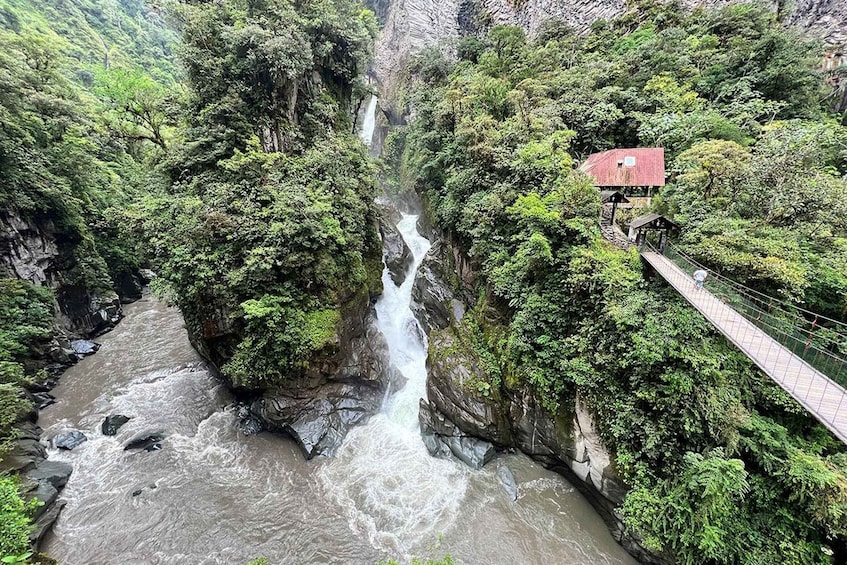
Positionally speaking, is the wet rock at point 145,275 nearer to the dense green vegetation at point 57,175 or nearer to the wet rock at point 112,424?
the dense green vegetation at point 57,175

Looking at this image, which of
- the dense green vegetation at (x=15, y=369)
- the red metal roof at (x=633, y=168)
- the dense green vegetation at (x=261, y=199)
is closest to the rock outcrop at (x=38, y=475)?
the dense green vegetation at (x=15, y=369)

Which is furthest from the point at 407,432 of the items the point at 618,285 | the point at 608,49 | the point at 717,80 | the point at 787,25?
the point at 787,25

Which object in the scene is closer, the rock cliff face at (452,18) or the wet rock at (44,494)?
the wet rock at (44,494)

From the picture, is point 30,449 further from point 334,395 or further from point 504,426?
point 504,426

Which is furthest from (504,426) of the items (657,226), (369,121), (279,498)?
(369,121)

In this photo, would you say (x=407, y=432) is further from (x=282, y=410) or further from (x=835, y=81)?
(x=835, y=81)

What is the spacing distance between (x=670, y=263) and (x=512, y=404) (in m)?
7.37

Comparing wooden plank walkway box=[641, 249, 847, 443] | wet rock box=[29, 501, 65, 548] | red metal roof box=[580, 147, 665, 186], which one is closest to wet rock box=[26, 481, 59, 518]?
wet rock box=[29, 501, 65, 548]

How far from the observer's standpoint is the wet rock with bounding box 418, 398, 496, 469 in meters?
12.3

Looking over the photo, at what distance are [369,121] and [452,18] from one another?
1611 cm

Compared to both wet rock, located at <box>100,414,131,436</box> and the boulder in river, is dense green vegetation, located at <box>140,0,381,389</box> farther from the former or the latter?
the boulder in river

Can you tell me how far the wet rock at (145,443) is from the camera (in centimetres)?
1262

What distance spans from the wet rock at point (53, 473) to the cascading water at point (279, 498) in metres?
0.33

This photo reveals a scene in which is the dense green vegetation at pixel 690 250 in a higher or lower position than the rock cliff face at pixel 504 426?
higher
